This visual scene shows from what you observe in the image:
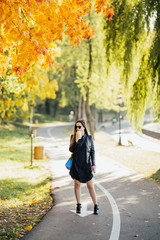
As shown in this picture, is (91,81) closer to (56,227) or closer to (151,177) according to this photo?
(151,177)

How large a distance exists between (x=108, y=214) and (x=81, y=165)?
3.78 feet

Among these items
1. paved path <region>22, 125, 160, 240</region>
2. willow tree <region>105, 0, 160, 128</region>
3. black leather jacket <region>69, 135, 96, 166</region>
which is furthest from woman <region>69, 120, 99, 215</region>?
willow tree <region>105, 0, 160, 128</region>

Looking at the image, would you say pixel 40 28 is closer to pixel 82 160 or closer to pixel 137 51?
pixel 82 160

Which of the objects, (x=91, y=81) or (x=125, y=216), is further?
(x=91, y=81)

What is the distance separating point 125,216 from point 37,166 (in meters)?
6.19

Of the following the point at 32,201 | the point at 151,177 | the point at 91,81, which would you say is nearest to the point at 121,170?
the point at 151,177

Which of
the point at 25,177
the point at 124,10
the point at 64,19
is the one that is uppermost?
the point at 124,10

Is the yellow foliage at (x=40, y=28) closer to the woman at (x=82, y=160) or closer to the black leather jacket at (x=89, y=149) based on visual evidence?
the woman at (x=82, y=160)

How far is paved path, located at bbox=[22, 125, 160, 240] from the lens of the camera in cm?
452

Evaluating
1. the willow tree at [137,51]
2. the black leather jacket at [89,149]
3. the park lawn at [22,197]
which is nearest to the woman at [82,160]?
the black leather jacket at [89,149]

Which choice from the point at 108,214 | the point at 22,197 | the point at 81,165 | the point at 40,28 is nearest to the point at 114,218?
the point at 108,214

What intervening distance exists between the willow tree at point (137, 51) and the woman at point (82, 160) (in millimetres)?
4500

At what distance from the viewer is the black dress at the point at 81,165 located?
5.45 m

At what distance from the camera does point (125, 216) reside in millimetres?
5375
